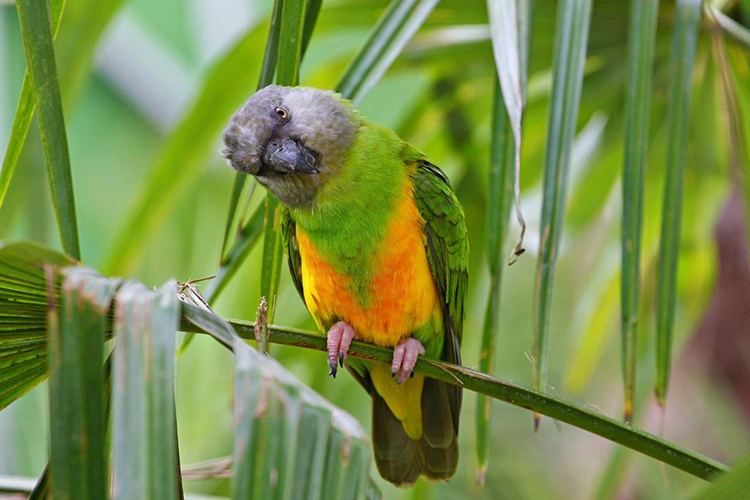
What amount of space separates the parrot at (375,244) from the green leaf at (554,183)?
45 centimetres

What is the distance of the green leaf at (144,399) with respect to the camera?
72 centimetres

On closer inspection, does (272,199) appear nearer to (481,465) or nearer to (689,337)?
(481,465)

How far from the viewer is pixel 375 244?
2.01 metres

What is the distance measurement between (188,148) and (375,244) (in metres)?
0.78

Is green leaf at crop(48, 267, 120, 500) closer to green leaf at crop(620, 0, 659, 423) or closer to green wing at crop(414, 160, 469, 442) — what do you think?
green leaf at crop(620, 0, 659, 423)

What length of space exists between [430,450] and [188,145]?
4.16 feet

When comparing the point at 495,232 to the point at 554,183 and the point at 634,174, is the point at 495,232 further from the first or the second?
the point at 634,174

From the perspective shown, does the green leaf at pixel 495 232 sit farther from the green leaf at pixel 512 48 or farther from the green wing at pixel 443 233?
the green wing at pixel 443 233

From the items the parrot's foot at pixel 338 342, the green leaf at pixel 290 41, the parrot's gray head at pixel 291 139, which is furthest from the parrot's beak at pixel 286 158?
the parrot's foot at pixel 338 342

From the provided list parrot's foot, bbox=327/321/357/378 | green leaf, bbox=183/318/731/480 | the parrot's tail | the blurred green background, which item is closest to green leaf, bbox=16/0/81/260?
green leaf, bbox=183/318/731/480

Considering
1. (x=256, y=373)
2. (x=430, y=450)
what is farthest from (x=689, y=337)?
(x=256, y=373)

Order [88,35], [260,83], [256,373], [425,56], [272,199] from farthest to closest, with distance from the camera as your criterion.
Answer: [425,56] < [88,35] < [272,199] < [260,83] < [256,373]

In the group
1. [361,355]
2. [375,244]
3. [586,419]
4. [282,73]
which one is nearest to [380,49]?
[282,73]

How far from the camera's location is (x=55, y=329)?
831 millimetres
